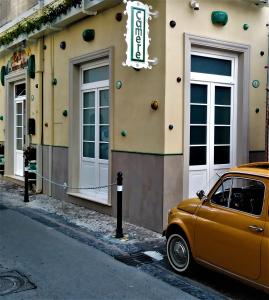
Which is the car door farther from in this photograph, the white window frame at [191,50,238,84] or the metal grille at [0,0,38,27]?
the metal grille at [0,0,38,27]

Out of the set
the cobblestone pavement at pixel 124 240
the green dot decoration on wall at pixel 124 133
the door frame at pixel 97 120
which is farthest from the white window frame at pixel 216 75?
the cobblestone pavement at pixel 124 240

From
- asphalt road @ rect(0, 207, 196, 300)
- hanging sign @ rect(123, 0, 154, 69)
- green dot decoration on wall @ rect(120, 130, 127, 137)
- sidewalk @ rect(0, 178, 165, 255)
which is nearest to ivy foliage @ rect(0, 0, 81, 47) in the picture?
hanging sign @ rect(123, 0, 154, 69)

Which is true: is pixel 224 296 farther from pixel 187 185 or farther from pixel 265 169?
pixel 187 185

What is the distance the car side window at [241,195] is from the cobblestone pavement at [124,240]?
106 cm

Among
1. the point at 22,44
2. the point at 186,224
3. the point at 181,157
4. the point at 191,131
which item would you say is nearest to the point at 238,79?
the point at 191,131

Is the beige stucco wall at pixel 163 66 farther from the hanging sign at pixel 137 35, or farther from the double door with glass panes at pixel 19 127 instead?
the double door with glass panes at pixel 19 127

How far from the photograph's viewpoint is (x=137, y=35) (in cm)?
801

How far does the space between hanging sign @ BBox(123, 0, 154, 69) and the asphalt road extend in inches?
130

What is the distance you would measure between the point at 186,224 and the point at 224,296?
1018mm

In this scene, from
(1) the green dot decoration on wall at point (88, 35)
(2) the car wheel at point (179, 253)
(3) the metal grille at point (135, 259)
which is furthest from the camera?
(1) the green dot decoration on wall at point (88, 35)

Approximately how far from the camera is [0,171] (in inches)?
621

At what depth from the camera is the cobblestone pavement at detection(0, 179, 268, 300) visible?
5570 millimetres

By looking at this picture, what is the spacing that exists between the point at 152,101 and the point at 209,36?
5.53 ft

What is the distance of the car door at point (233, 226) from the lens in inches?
191
